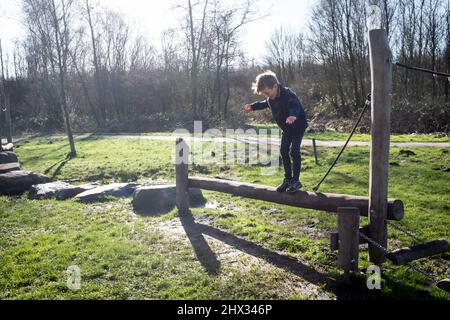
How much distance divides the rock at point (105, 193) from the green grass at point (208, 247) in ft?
1.15

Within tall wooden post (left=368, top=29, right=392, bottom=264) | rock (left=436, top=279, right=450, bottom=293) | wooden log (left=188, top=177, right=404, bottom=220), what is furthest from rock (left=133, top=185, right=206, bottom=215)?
rock (left=436, top=279, right=450, bottom=293)

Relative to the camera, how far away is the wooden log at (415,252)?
4145 millimetres

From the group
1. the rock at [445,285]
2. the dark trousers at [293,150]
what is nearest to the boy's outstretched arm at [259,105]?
the dark trousers at [293,150]

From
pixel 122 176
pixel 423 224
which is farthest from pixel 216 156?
pixel 423 224

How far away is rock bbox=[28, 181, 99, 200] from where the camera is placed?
973cm

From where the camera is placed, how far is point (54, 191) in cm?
986

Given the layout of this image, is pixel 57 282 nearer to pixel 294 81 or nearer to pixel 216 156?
pixel 216 156

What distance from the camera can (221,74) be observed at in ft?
117

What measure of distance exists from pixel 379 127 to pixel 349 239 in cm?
133

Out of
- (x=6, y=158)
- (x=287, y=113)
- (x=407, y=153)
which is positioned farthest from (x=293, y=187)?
(x=6, y=158)

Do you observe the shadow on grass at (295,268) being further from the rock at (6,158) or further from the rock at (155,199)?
the rock at (6,158)

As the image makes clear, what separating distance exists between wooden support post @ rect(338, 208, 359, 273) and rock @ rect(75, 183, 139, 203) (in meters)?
6.34

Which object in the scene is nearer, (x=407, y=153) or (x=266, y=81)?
(x=266, y=81)

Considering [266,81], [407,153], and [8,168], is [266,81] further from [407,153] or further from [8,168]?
[8,168]
